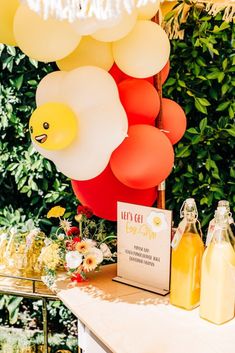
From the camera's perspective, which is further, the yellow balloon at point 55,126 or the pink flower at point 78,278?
the pink flower at point 78,278

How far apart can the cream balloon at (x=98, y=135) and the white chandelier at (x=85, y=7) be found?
254 mm

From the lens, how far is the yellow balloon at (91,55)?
4.34 ft

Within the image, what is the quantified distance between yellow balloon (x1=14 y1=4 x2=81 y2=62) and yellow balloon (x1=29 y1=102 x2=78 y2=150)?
16cm

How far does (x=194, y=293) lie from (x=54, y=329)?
1.23m

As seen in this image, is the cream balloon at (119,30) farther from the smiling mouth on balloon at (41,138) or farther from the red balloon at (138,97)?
the smiling mouth on balloon at (41,138)

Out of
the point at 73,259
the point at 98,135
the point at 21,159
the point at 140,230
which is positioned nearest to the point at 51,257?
the point at 73,259

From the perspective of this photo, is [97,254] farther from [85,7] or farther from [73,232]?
[85,7]

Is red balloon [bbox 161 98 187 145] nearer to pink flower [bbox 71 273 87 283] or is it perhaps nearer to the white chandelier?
the white chandelier

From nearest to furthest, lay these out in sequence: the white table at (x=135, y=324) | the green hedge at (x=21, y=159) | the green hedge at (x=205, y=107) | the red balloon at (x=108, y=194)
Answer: the white table at (x=135, y=324)
the red balloon at (x=108, y=194)
the green hedge at (x=205, y=107)
the green hedge at (x=21, y=159)

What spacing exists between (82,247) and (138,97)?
51cm

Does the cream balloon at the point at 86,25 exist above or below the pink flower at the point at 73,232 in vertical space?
above

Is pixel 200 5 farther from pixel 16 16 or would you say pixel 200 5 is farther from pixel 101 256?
pixel 101 256

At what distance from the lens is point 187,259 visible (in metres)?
1.19

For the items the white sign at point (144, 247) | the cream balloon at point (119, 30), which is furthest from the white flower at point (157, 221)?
the cream balloon at point (119, 30)
